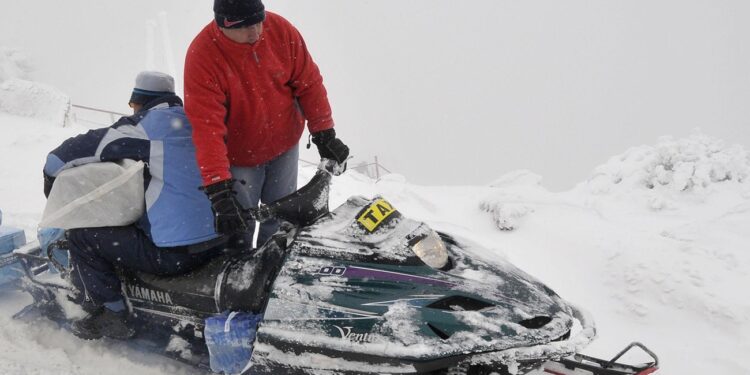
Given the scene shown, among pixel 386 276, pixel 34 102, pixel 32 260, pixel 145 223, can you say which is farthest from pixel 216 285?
pixel 34 102

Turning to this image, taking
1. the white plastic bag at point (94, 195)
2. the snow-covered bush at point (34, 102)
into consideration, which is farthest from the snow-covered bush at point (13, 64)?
the white plastic bag at point (94, 195)

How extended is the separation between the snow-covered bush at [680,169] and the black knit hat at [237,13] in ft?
18.9

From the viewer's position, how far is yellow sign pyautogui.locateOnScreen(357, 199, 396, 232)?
222 centimetres

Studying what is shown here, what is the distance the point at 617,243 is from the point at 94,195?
4.31 meters

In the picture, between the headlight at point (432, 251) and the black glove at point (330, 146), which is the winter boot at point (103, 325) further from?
the headlight at point (432, 251)

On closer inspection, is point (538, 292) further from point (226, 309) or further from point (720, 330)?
point (720, 330)

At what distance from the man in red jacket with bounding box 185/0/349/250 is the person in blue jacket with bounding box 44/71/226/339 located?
6.9 inches

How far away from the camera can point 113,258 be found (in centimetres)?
248

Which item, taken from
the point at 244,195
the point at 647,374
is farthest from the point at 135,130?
the point at 647,374

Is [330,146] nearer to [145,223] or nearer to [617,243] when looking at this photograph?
[145,223]

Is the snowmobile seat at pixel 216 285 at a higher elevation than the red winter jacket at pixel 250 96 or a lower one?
lower

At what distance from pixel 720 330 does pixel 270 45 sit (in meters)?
3.65

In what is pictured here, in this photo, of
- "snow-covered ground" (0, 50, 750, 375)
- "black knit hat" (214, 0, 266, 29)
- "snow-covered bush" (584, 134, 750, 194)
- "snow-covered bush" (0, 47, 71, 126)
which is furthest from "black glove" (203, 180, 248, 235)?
"snow-covered bush" (0, 47, 71, 126)

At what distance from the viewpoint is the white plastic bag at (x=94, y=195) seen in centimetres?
229
